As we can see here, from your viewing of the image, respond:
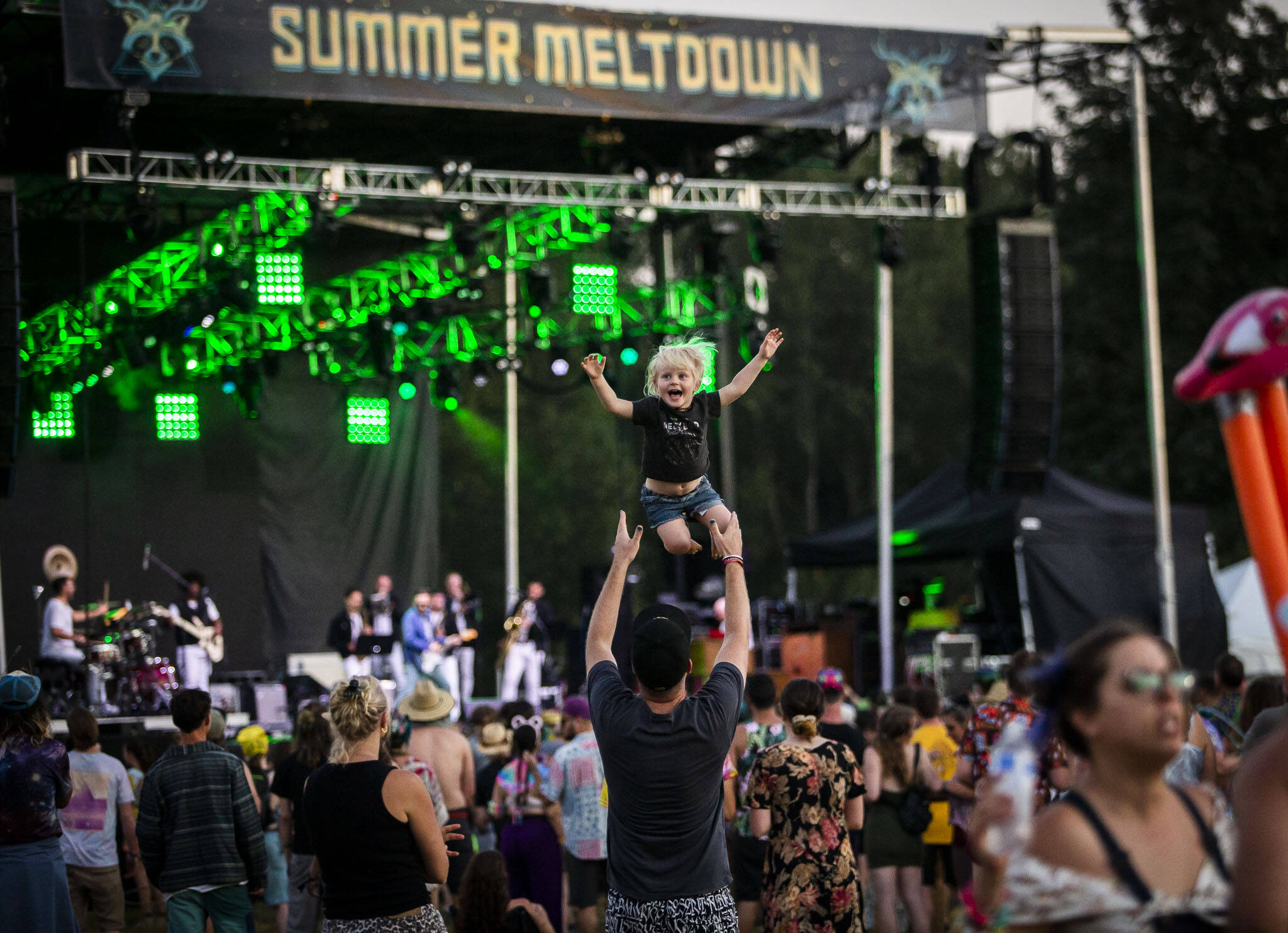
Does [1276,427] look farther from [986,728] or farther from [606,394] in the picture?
[986,728]

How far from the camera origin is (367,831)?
14.6 ft

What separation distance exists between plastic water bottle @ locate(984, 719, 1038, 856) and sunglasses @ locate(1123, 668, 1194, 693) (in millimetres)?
279

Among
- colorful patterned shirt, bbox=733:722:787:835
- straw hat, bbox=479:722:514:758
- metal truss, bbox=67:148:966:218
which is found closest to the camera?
colorful patterned shirt, bbox=733:722:787:835

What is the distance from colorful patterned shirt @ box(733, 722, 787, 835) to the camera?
7.07 m

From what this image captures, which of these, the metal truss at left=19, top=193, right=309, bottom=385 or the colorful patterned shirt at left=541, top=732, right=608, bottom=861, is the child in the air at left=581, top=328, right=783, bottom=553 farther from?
the metal truss at left=19, top=193, right=309, bottom=385

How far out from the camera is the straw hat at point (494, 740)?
368 inches

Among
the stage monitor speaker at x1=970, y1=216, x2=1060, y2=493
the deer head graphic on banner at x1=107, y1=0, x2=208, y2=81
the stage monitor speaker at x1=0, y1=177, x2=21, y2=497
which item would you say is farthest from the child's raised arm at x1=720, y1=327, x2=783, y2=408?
the stage monitor speaker at x1=970, y1=216, x2=1060, y2=493

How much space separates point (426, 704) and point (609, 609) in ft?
13.5

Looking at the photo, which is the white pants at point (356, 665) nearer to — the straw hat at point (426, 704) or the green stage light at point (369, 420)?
the green stage light at point (369, 420)

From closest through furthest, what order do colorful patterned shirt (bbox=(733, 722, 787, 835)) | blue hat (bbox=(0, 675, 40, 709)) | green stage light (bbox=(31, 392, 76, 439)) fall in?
blue hat (bbox=(0, 675, 40, 709)) → colorful patterned shirt (bbox=(733, 722, 787, 835)) → green stage light (bbox=(31, 392, 76, 439))

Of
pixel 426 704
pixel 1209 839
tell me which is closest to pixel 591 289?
pixel 426 704

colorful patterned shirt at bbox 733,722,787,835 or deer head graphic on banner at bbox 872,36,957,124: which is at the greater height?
deer head graphic on banner at bbox 872,36,957,124

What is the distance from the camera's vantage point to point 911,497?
69.4ft

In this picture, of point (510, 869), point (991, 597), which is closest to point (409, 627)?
point (991, 597)
